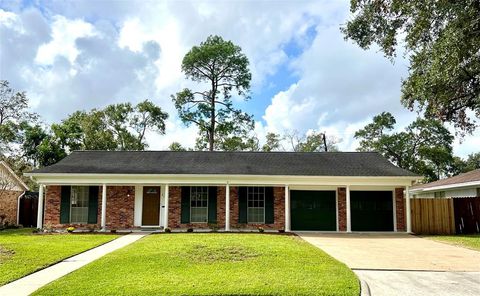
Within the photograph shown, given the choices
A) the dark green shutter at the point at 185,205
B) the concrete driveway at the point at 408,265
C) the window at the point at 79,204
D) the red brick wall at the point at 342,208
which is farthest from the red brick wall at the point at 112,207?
the red brick wall at the point at 342,208

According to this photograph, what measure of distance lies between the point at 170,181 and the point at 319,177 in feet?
21.7

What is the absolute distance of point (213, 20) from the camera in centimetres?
1669

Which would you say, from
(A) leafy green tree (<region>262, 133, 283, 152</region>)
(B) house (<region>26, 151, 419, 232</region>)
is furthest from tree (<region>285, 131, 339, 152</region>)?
(B) house (<region>26, 151, 419, 232</region>)

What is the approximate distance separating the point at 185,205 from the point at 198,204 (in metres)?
0.59

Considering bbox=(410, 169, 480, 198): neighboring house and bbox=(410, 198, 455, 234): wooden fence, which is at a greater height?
bbox=(410, 169, 480, 198): neighboring house

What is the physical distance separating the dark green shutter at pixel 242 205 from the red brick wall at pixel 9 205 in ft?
37.8

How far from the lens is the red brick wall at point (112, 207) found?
19469 mm

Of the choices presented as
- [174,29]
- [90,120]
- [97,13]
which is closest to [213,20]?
[174,29]

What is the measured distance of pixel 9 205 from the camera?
21859mm

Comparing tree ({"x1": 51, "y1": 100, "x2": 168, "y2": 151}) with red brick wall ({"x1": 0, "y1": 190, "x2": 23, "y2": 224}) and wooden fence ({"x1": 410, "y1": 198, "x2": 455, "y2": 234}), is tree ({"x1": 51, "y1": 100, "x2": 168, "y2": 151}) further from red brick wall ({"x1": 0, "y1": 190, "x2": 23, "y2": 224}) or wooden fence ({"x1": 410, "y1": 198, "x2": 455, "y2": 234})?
wooden fence ({"x1": 410, "y1": 198, "x2": 455, "y2": 234})

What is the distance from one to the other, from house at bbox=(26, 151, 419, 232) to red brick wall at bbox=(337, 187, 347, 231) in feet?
0.15

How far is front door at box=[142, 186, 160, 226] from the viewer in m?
19.8

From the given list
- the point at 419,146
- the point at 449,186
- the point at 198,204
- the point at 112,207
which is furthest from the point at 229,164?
the point at 419,146

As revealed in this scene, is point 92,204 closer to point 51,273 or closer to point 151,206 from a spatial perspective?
point 151,206
